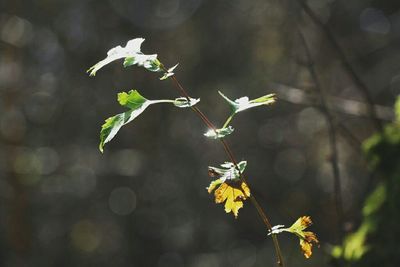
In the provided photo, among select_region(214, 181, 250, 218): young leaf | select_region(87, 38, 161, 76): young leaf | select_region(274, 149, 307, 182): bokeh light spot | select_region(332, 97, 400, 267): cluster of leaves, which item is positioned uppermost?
select_region(87, 38, 161, 76): young leaf

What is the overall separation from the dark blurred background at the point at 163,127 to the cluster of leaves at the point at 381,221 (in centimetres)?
843

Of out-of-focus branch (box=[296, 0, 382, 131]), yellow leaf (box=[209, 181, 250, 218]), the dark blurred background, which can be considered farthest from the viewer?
the dark blurred background

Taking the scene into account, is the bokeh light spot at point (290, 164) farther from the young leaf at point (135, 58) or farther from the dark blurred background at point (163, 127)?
the young leaf at point (135, 58)

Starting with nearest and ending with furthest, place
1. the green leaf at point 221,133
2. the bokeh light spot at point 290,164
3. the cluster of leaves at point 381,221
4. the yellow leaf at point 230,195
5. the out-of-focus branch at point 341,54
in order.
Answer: the green leaf at point 221,133
the yellow leaf at point 230,195
the cluster of leaves at point 381,221
the out-of-focus branch at point 341,54
the bokeh light spot at point 290,164

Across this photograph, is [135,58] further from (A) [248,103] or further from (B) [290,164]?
(B) [290,164]

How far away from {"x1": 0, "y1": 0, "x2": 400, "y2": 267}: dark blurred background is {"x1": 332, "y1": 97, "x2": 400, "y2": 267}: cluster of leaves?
8.43 metres

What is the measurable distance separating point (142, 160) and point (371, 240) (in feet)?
32.3

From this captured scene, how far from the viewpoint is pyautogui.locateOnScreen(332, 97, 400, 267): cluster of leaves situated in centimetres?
232

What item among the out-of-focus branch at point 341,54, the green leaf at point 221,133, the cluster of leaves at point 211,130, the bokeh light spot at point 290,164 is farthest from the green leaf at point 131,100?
the bokeh light spot at point 290,164

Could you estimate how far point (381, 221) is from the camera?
2.43 m

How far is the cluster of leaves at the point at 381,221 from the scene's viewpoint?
7.62ft

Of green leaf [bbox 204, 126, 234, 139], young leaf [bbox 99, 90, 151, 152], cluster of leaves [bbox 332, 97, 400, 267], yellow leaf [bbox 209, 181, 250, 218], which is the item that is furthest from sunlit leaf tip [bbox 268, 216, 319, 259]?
cluster of leaves [bbox 332, 97, 400, 267]

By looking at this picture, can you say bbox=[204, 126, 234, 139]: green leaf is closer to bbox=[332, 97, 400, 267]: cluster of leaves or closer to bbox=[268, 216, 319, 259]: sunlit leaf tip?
bbox=[268, 216, 319, 259]: sunlit leaf tip

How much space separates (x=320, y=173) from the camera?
11.9 meters
